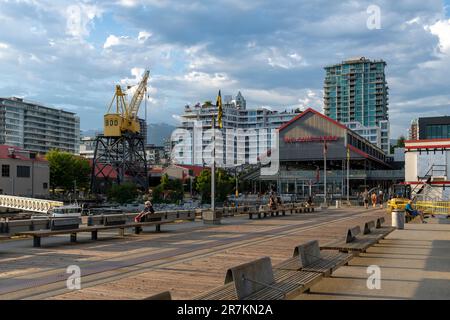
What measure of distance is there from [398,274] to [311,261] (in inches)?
73.6

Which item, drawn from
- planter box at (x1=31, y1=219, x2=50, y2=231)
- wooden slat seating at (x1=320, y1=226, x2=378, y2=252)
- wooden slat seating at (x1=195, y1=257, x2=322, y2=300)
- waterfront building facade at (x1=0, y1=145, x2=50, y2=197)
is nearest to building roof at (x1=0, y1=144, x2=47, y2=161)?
waterfront building facade at (x1=0, y1=145, x2=50, y2=197)

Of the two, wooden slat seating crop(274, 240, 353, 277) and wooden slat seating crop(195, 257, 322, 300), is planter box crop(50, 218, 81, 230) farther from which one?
wooden slat seating crop(195, 257, 322, 300)

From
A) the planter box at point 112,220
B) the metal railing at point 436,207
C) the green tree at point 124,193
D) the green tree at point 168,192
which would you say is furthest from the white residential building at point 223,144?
the planter box at point 112,220

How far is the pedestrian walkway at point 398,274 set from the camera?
8898 mm

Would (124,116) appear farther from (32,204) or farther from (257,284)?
(257,284)

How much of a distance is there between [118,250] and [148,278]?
5.10 metres

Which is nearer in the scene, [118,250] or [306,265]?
[306,265]

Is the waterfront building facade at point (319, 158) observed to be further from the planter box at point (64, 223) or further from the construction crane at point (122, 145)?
the planter box at point (64, 223)

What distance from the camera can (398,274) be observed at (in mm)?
10844

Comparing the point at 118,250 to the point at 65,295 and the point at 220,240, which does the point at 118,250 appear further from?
the point at 65,295

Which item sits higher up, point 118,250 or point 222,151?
point 222,151

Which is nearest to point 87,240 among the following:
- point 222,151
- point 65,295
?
point 65,295
